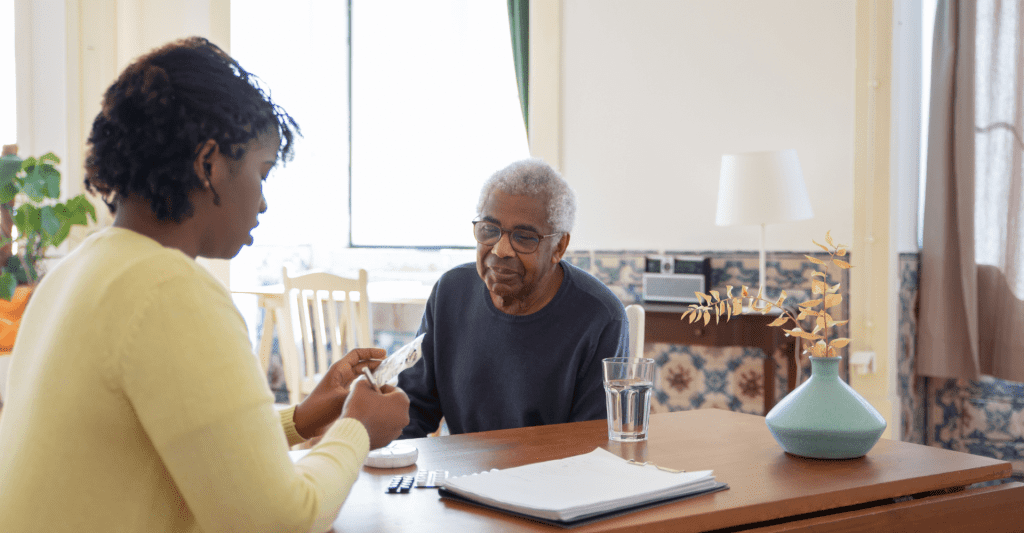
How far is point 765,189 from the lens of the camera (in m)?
3.19

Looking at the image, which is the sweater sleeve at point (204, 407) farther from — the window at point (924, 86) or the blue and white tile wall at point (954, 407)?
the window at point (924, 86)

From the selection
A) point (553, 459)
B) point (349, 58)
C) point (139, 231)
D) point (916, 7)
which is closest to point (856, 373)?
point (916, 7)

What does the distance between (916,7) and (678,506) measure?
2975mm

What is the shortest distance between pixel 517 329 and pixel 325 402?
624 millimetres

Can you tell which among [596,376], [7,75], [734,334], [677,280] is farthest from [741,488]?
[7,75]

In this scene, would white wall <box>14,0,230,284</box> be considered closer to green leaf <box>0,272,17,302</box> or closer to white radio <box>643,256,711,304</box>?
green leaf <box>0,272,17,302</box>

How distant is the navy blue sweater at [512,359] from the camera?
68.4 inches

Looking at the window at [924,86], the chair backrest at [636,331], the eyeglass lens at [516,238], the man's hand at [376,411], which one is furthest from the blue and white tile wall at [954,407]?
the man's hand at [376,411]

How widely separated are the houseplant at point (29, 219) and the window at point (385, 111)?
6.19 ft

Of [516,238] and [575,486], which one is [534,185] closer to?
[516,238]

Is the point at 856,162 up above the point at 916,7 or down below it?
below

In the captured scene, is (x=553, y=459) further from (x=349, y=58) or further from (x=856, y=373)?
(x=349, y=58)

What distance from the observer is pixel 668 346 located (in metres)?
3.77

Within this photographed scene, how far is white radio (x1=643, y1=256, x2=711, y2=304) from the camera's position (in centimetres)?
358
